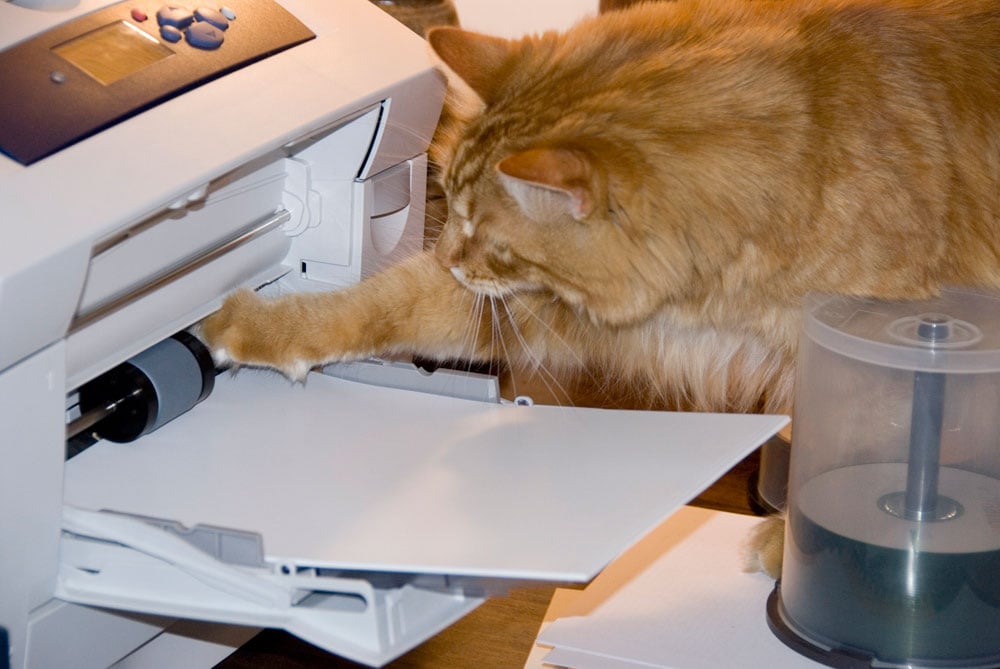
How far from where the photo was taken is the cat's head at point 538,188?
888mm

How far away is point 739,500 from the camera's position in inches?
53.7

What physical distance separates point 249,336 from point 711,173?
16.2 inches

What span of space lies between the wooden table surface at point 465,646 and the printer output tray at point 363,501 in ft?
0.79

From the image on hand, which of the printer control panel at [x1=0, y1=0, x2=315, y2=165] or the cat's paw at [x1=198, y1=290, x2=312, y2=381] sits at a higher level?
the printer control panel at [x1=0, y1=0, x2=315, y2=165]

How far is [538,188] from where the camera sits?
2.98ft

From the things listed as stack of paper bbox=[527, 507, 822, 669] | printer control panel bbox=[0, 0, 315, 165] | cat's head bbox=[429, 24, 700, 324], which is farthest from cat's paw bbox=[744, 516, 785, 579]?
printer control panel bbox=[0, 0, 315, 165]

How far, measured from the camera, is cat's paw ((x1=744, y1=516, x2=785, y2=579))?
108 centimetres

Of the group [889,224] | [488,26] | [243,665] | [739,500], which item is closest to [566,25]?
[488,26]

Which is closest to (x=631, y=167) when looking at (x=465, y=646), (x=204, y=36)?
(x=204, y=36)

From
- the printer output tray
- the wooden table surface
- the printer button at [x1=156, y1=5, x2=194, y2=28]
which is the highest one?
the printer button at [x1=156, y1=5, x2=194, y2=28]

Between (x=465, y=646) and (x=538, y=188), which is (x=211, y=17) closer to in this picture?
(x=538, y=188)

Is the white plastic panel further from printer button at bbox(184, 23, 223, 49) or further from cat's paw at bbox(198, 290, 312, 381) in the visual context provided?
printer button at bbox(184, 23, 223, 49)

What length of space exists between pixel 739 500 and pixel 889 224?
1.62 feet

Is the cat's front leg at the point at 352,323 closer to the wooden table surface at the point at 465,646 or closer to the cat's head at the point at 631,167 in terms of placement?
the cat's head at the point at 631,167
